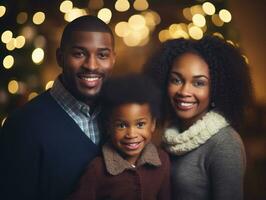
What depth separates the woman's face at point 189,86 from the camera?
862 millimetres

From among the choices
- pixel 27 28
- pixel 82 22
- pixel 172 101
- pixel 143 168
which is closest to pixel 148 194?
pixel 143 168

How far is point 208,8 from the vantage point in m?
1.08

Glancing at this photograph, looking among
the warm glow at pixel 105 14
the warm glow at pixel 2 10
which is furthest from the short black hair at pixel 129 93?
the warm glow at pixel 2 10

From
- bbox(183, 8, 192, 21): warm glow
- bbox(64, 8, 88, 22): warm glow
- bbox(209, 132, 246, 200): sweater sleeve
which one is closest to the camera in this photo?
bbox(209, 132, 246, 200): sweater sleeve

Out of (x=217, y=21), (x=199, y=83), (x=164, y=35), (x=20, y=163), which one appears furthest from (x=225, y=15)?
(x=20, y=163)

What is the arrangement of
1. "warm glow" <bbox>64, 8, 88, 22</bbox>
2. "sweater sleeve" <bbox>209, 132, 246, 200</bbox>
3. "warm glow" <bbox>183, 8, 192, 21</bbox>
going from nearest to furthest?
1. "sweater sleeve" <bbox>209, 132, 246, 200</bbox>
2. "warm glow" <bbox>64, 8, 88, 22</bbox>
3. "warm glow" <bbox>183, 8, 192, 21</bbox>

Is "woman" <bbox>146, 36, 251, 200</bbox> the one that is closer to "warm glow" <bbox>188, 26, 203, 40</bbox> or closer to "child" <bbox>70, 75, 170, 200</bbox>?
"child" <bbox>70, 75, 170, 200</bbox>

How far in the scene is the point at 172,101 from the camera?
891 millimetres

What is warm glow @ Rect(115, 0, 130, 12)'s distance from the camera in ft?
3.51

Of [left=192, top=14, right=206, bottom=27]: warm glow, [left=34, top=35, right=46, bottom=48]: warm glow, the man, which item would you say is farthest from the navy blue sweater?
[left=192, top=14, right=206, bottom=27]: warm glow

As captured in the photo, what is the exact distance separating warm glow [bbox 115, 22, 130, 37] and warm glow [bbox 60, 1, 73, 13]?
118 mm

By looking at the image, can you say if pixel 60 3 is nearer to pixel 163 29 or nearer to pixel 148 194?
pixel 163 29

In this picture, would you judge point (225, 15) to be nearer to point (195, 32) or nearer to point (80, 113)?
point (195, 32)

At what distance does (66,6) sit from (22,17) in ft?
0.36
